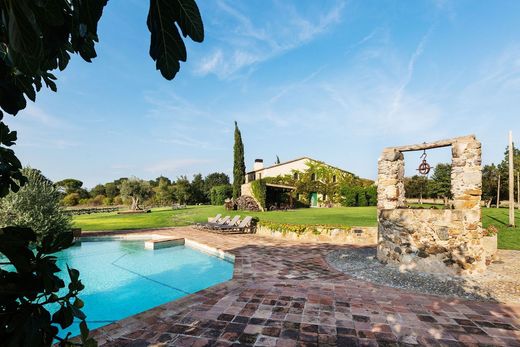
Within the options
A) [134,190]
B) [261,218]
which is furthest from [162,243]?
[134,190]

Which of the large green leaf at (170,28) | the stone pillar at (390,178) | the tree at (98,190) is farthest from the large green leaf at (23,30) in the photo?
the tree at (98,190)

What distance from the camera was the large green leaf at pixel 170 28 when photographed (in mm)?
927

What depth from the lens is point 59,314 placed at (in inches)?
42.5

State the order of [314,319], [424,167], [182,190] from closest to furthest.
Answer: [314,319]
[424,167]
[182,190]

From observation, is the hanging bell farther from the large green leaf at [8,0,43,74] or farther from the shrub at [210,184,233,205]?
the shrub at [210,184,233,205]

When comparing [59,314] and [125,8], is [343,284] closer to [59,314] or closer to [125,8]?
[59,314]

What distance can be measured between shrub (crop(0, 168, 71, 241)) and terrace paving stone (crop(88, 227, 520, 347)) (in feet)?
26.9

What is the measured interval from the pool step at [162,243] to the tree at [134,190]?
73.5ft

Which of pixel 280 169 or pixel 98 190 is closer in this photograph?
pixel 280 169

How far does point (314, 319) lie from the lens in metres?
4.15

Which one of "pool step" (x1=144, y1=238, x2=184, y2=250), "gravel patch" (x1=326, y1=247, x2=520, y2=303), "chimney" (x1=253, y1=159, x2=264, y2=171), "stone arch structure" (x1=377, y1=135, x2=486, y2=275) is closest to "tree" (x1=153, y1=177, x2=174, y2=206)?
Result: "chimney" (x1=253, y1=159, x2=264, y2=171)

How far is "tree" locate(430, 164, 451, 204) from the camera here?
33594 millimetres

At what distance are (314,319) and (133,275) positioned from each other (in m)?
6.66

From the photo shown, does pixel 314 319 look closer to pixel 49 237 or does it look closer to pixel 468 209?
pixel 49 237
